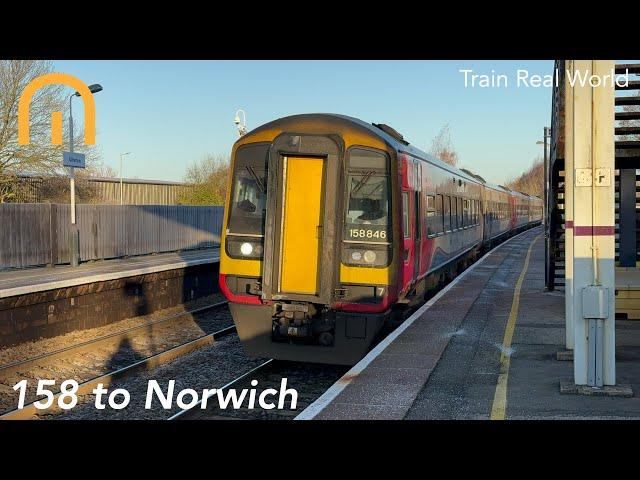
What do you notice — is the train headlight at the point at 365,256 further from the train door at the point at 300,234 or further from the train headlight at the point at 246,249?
the train headlight at the point at 246,249

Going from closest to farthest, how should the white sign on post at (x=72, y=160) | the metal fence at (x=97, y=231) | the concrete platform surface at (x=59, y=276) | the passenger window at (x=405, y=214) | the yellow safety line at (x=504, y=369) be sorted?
the yellow safety line at (x=504, y=369), the passenger window at (x=405, y=214), the concrete platform surface at (x=59, y=276), the metal fence at (x=97, y=231), the white sign on post at (x=72, y=160)

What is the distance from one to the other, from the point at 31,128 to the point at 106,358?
16988 millimetres

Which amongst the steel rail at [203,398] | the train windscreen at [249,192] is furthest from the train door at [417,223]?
the steel rail at [203,398]

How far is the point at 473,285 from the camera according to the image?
1623 centimetres

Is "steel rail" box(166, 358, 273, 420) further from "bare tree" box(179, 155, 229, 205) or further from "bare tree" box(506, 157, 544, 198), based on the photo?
"bare tree" box(506, 157, 544, 198)

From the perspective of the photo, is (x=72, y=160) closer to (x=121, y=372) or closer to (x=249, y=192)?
(x=121, y=372)

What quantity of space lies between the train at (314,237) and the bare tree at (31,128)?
18.5 metres

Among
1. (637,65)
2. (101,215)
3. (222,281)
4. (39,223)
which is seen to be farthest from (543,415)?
(101,215)

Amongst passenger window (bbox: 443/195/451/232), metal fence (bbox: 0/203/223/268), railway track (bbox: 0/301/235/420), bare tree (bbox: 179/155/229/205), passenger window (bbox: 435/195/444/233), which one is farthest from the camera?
bare tree (bbox: 179/155/229/205)

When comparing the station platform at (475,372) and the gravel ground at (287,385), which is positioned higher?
the station platform at (475,372)

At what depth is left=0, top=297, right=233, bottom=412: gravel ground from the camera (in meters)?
10.2

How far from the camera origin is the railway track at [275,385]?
799 centimetres

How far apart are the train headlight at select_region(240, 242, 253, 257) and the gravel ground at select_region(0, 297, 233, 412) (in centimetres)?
293

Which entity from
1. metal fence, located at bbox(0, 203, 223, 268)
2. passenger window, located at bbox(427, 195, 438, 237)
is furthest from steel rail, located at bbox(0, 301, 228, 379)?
metal fence, located at bbox(0, 203, 223, 268)
